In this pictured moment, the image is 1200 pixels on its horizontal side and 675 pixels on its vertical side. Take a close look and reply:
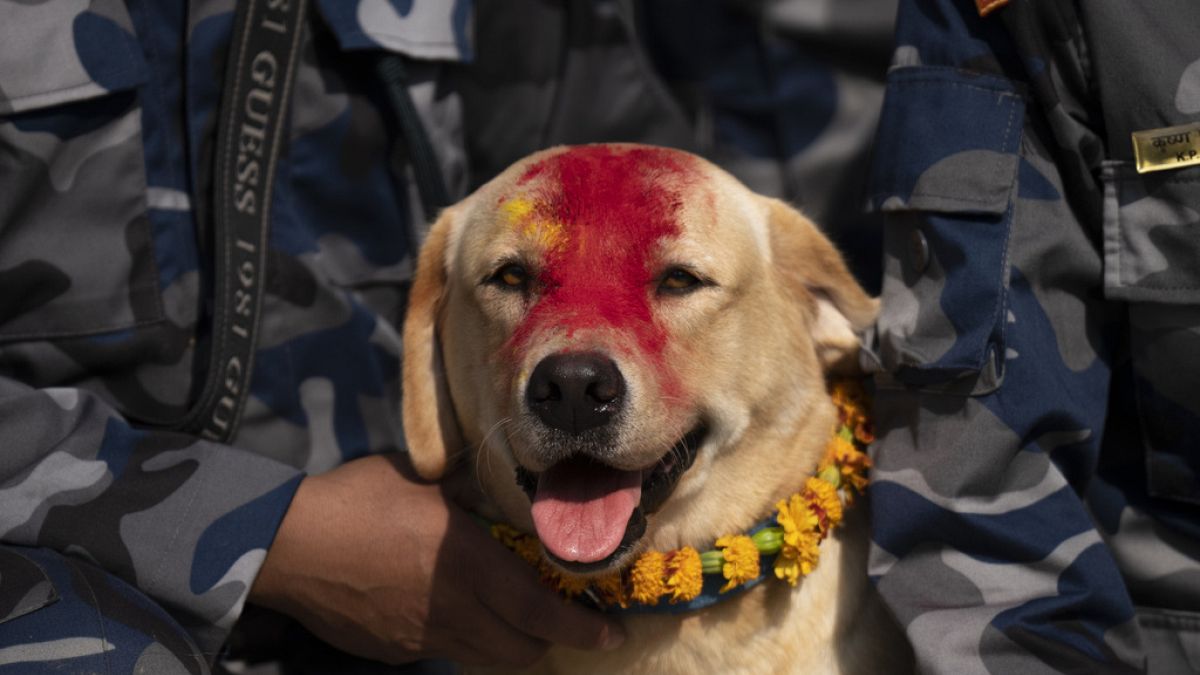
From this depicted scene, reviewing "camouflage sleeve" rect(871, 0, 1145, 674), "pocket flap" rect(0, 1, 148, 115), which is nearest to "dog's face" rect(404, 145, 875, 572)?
"camouflage sleeve" rect(871, 0, 1145, 674)

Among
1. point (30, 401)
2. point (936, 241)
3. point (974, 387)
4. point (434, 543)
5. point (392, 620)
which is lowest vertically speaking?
point (392, 620)

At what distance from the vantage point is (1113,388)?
2.57 m

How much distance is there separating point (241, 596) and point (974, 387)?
1618mm

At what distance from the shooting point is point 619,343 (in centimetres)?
207

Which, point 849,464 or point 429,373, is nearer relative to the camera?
point 849,464

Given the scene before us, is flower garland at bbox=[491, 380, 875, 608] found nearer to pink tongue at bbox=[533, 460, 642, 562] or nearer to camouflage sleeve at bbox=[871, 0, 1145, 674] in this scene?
camouflage sleeve at bbox=[871, 0, 1145, 674]

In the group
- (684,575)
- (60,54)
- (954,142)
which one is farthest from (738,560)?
(60,54)

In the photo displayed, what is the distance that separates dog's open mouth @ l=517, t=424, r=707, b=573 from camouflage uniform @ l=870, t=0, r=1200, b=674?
48cm

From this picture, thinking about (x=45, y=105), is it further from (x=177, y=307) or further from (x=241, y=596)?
(x=241, y=596)

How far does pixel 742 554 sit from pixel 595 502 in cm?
36

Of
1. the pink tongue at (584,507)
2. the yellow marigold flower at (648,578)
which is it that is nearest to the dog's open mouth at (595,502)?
the pink tongue at (584,507)

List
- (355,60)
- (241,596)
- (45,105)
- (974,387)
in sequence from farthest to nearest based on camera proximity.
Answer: (355,60)
(45,105)
(241,596)
(974,387)

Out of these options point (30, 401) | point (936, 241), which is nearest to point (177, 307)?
point (30, 401)

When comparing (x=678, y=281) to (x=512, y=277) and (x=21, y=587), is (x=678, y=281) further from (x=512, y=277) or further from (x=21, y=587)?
(x=21, y=587)
